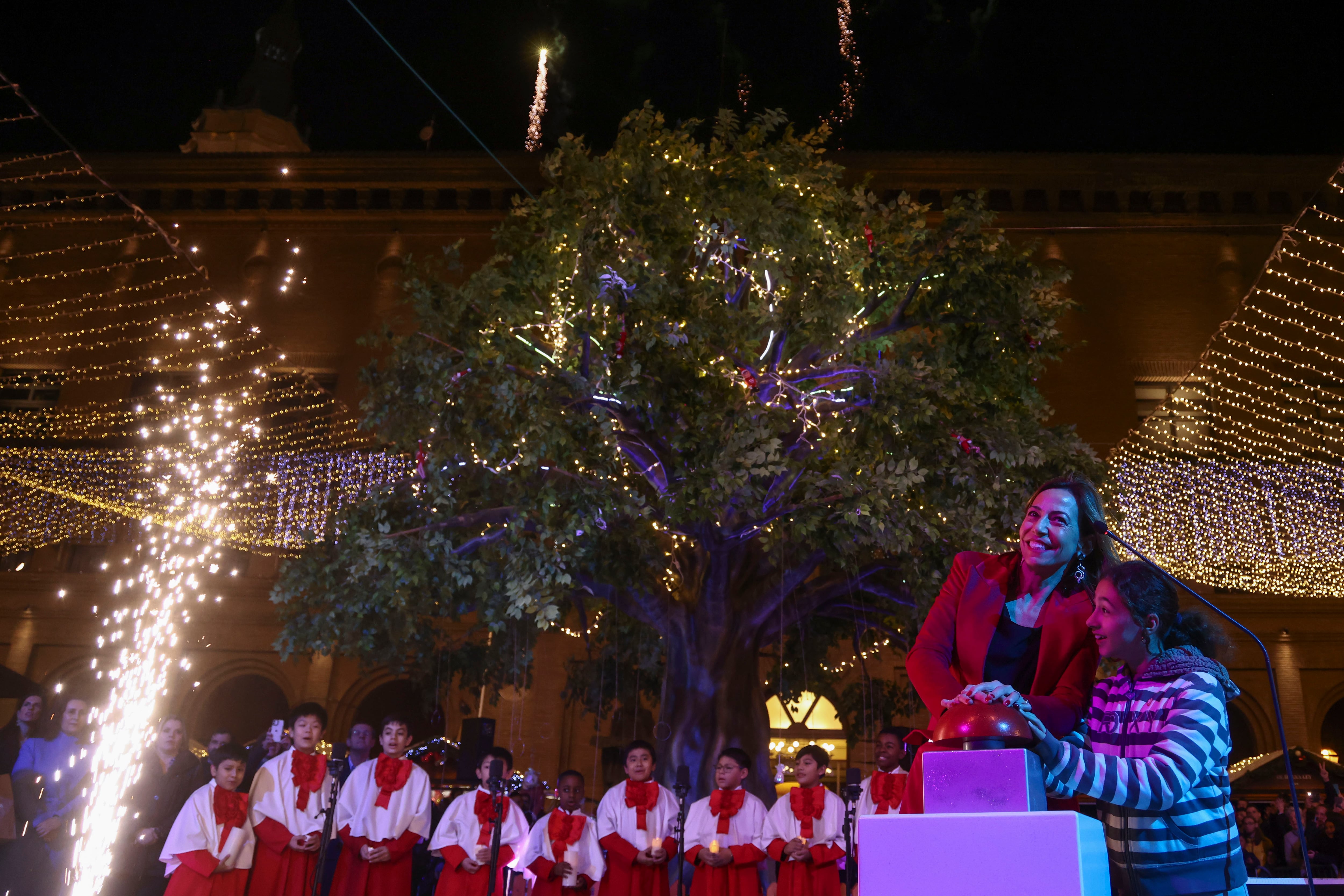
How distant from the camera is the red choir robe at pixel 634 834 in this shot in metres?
8.78

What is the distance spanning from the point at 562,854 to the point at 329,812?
78.4 inches

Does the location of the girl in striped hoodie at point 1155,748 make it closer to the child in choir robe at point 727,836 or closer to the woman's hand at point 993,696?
the woman's hand at point 993,696

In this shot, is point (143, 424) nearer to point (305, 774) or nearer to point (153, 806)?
point (153, 806)

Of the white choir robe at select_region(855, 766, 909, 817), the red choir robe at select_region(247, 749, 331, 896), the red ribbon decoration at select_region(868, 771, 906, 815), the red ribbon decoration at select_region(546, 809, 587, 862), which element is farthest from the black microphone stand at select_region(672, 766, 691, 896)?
the red choir robe at select_region(247, 749, 331, 896)

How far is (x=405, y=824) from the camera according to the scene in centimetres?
846

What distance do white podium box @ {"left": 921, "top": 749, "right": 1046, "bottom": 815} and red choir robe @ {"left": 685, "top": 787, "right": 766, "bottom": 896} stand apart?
6744 millimetres

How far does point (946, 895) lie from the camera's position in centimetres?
222

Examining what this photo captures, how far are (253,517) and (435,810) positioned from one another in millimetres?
7195

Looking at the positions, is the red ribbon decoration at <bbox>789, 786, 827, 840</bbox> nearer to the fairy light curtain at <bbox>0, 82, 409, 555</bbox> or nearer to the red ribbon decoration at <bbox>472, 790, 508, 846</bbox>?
the red ribbon decoration at <bbox>472, 790, 508, 846</bbox>

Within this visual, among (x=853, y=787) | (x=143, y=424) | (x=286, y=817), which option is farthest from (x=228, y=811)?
(x=143, y=424)

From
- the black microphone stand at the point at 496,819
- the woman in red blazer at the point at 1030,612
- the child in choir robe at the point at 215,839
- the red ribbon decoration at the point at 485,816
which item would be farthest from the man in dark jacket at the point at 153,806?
the woman in red blazer at the point at 1030,612

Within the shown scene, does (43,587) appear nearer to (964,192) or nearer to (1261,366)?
(964,192)

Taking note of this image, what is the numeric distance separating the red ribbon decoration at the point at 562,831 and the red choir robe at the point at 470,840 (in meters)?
0.34

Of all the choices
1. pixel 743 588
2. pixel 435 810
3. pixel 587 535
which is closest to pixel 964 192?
pixel 743 588
